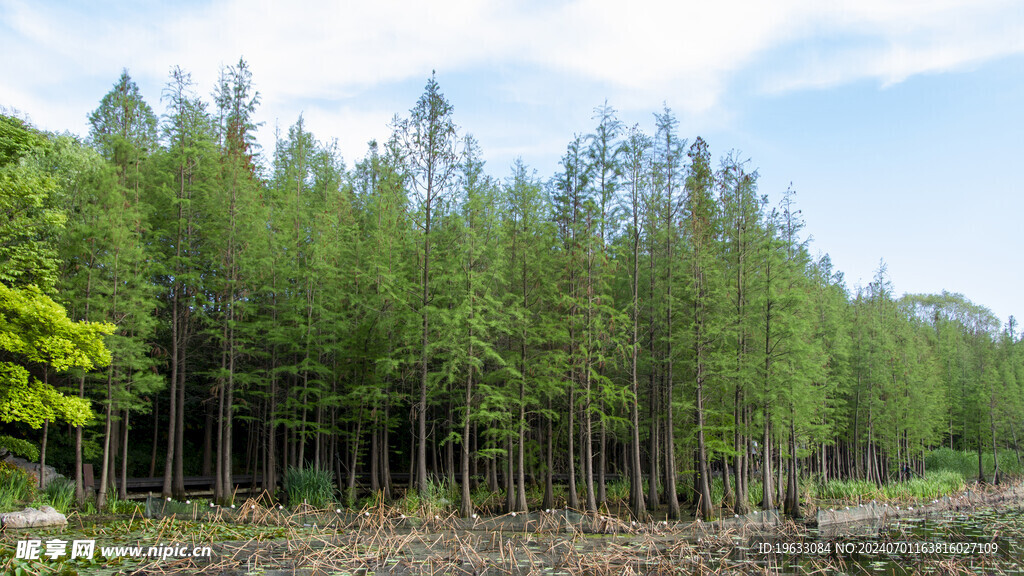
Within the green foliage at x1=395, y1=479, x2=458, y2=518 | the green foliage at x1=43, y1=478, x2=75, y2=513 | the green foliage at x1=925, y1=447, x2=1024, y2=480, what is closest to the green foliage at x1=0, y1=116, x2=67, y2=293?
the green foliage at x1=43, y1=478, x2=75, y2=513

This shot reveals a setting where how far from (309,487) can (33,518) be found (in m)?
7.48

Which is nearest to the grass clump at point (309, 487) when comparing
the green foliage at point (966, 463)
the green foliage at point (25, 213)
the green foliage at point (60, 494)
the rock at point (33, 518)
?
the green foliage at point (60, 494)

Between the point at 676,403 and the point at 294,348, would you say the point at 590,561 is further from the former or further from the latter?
the point at 294,348

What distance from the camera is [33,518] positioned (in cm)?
1484

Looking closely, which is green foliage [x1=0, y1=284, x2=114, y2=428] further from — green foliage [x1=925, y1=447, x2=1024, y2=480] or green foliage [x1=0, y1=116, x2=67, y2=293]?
green foliage [x1=925, y1=447, x2=1024, y2=480]

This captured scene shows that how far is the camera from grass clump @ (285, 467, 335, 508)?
2014 cm

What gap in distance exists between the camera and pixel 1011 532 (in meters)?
19.2

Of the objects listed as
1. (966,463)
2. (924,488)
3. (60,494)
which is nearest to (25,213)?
(60,494)

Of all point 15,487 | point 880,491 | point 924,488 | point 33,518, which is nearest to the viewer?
point 33,518

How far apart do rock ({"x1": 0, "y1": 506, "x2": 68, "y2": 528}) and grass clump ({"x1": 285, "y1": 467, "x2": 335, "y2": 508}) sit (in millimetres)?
6325

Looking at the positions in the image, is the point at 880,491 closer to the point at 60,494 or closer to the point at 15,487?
the point at 60,494

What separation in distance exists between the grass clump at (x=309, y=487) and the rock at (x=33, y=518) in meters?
6.33

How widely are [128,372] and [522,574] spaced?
57.9 ft

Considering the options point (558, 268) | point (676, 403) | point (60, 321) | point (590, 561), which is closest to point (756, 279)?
point (676, 403)
